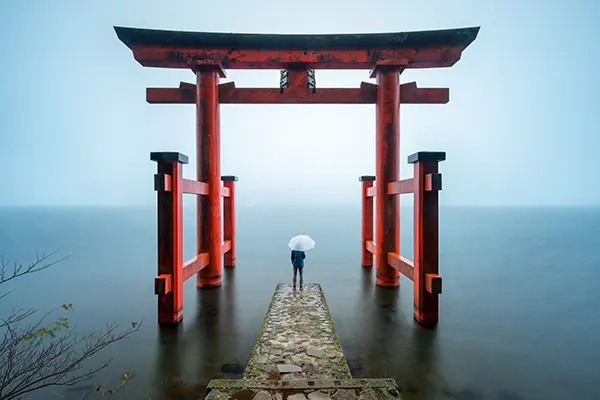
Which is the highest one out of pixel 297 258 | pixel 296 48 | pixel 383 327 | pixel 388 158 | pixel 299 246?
pixel 296 48

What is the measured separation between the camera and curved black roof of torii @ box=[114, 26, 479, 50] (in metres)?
7.84

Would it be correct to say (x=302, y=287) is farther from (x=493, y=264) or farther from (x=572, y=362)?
(x=493, y=264)

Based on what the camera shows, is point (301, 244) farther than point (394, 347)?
Yes

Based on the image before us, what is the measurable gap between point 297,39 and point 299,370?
7.76m

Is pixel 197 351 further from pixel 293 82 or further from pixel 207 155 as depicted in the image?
pixel 293 82

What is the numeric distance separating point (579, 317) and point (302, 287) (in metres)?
7.03

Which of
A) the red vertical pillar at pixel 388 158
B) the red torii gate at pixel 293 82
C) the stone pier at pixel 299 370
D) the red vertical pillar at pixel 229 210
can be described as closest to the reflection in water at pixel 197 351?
the stone pier at pixel 299 370

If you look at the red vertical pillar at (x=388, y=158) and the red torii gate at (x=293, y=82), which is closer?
the red torii gate at (x=293, y=82)

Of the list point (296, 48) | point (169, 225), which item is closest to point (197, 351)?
point (169, 225)

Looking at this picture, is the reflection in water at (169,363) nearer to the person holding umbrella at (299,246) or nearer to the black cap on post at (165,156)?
the person holding umbrella at (299,246)

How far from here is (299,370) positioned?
422 centimetres

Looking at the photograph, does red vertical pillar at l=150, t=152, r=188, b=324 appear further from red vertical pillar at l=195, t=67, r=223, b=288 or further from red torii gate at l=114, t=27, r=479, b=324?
red vertical pillar at l=195, t=67, r=223, b=288

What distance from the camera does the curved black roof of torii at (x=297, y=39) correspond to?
784cm

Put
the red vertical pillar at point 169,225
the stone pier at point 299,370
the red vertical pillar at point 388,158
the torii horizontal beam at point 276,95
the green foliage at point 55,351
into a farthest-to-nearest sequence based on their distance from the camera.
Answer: the torii horizontal beam at point 276,95 < the red vertical pillar at point 388,158 < the red vertical pillar at point 169,225 < the green foliage at point 55,351 < the stone pier at point 299,370
